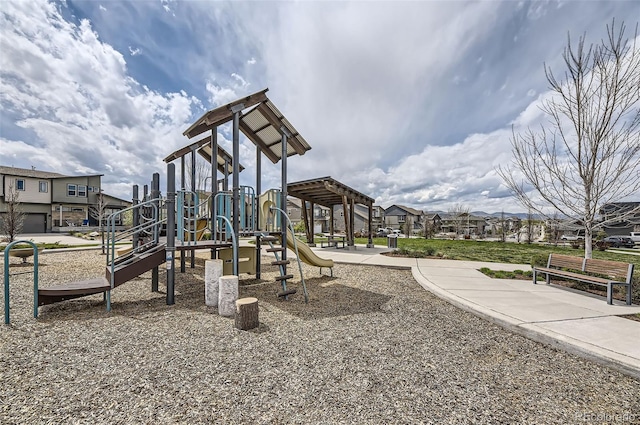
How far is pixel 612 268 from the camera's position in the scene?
5.21 metres

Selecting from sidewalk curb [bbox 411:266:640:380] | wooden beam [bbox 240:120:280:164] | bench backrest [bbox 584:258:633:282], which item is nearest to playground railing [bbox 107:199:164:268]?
wooden beam [bbox 240:120:280:164]

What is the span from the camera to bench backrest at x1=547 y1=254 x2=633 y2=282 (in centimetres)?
496

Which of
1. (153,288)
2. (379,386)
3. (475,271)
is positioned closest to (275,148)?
(153,288)

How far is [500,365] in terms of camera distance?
293 centimetres

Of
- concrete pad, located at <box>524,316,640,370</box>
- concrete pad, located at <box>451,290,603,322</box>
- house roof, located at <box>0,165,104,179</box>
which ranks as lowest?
concrete pad, located at <box>451,290,603,322</box>

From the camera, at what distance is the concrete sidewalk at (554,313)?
3.05 metres

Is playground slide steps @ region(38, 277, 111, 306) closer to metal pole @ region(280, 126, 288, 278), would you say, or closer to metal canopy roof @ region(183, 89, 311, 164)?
metal pole @ region(280, 126, 288, 278)

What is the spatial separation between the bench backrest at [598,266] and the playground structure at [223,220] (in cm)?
561

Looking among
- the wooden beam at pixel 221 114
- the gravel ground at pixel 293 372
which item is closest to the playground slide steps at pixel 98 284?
the gravel ground at pixel 293 372

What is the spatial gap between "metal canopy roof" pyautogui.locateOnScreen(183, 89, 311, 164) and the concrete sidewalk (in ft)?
16.2

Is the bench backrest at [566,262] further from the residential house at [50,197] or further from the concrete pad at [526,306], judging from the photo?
the residential house at [50,197]

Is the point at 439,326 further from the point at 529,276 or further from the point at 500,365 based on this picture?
the point at 529,276

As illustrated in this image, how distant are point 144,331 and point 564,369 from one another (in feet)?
16.7

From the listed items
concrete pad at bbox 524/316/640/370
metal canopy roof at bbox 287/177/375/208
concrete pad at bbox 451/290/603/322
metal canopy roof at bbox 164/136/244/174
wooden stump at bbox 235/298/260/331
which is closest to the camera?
concrete pad at bbox 524/316/640/370
